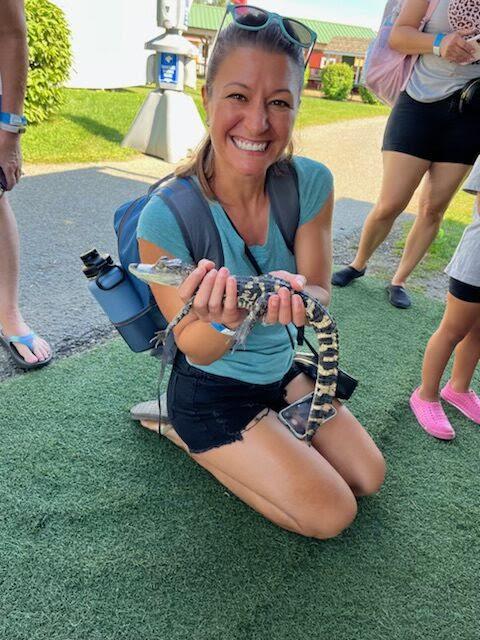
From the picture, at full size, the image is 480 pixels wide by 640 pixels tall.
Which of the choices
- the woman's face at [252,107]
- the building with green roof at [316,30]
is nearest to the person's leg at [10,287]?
the woman's face at [252,107]

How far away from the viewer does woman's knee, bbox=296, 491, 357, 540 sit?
236cm

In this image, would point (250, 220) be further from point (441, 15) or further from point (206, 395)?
point (441, 15)

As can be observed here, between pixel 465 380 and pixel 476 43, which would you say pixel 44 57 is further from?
pixel 465 380

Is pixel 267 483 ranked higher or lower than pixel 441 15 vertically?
lower

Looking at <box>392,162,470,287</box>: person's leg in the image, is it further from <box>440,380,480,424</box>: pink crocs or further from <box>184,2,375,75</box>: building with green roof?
<box>184,2,375,75</box>: building with green roof

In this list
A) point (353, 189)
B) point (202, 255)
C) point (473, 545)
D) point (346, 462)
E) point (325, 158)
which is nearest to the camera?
point (202, 255)

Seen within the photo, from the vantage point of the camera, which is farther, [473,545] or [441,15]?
[441,15]

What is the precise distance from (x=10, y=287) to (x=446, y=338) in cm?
284

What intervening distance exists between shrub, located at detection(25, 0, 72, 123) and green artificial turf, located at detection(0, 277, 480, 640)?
27.3 feet

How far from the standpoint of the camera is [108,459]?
107 inches

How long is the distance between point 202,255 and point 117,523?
130cm

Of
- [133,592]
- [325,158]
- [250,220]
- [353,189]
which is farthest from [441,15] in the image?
[325,158]

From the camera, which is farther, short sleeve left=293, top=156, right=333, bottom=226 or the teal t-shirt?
short sleeve left=293, top=156, right=333, bottom=226

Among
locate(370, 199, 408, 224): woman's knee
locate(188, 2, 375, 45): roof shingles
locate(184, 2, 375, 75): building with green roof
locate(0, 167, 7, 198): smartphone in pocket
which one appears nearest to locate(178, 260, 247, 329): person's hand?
locate(0, 167, 7, 198): smartphone in pocket
